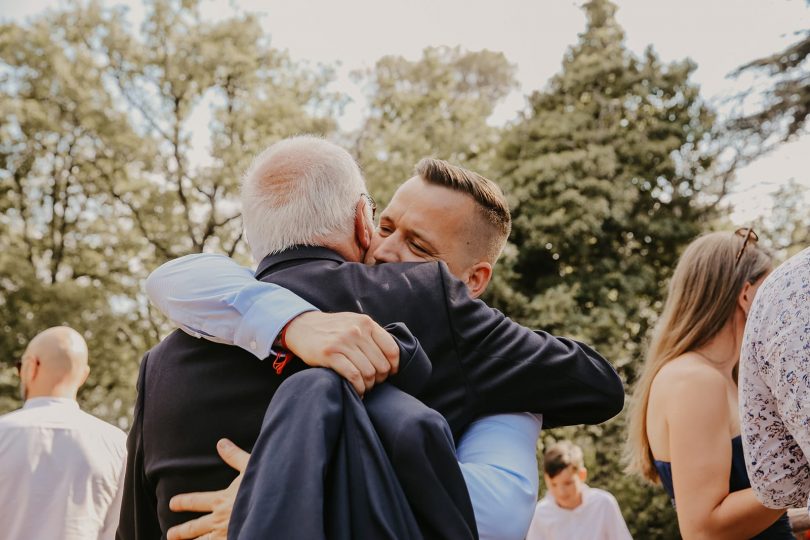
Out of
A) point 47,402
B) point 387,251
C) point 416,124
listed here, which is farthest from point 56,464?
point 416,124

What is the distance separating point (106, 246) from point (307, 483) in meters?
23.8

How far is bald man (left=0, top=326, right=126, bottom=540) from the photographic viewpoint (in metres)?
4.82

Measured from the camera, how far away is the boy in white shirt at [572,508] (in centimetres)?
691

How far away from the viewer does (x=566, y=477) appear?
7.35m

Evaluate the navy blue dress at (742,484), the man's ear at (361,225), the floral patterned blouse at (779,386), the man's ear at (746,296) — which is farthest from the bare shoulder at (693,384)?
the man's ear at (361,225)

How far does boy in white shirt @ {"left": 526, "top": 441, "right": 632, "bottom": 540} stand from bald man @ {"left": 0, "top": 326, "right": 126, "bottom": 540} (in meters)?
3.94

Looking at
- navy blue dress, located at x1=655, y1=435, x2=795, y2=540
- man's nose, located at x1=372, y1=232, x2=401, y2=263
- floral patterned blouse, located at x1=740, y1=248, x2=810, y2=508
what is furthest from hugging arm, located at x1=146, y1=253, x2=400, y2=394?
navy blue dress, located at x1=655, y1=435, x2=795, y2=540

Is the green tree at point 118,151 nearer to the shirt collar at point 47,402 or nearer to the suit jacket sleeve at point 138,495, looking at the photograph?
the shirt collar at point 47,402

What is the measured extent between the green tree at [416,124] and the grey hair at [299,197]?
1897 centimetres

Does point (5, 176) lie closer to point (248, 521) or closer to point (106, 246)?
point (106, 246)

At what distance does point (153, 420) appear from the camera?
1917 millimetres

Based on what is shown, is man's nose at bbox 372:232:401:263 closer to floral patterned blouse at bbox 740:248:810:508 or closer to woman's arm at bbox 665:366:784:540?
floral patterned blouse at bbox 740:248:810:508

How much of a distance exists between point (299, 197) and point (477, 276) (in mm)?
856

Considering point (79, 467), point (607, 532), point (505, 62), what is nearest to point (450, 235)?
point (79, 467)
